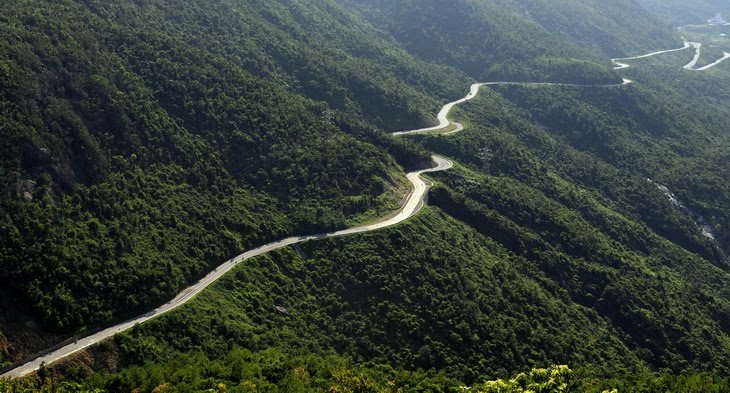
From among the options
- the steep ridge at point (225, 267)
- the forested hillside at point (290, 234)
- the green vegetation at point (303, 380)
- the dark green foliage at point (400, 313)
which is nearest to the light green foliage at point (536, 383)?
the green vegetation at point (303, 380)

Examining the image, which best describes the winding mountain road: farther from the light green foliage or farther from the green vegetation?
the light green foliage

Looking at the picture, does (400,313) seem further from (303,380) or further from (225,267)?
(225,267)

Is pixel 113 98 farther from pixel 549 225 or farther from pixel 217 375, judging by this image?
pixel 549 225

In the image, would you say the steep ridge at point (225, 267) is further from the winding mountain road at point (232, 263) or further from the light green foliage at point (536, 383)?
the light green foliage at point (536, 383)

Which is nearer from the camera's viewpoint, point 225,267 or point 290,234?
point 225,267

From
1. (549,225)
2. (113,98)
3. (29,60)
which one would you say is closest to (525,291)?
(549,225)

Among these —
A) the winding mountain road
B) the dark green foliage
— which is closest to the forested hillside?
the dark green foliage

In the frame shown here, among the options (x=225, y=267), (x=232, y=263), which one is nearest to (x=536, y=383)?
(x=225, y=267)

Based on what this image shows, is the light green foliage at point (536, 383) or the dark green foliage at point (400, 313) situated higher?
the light green foliage at point (536, 383)
